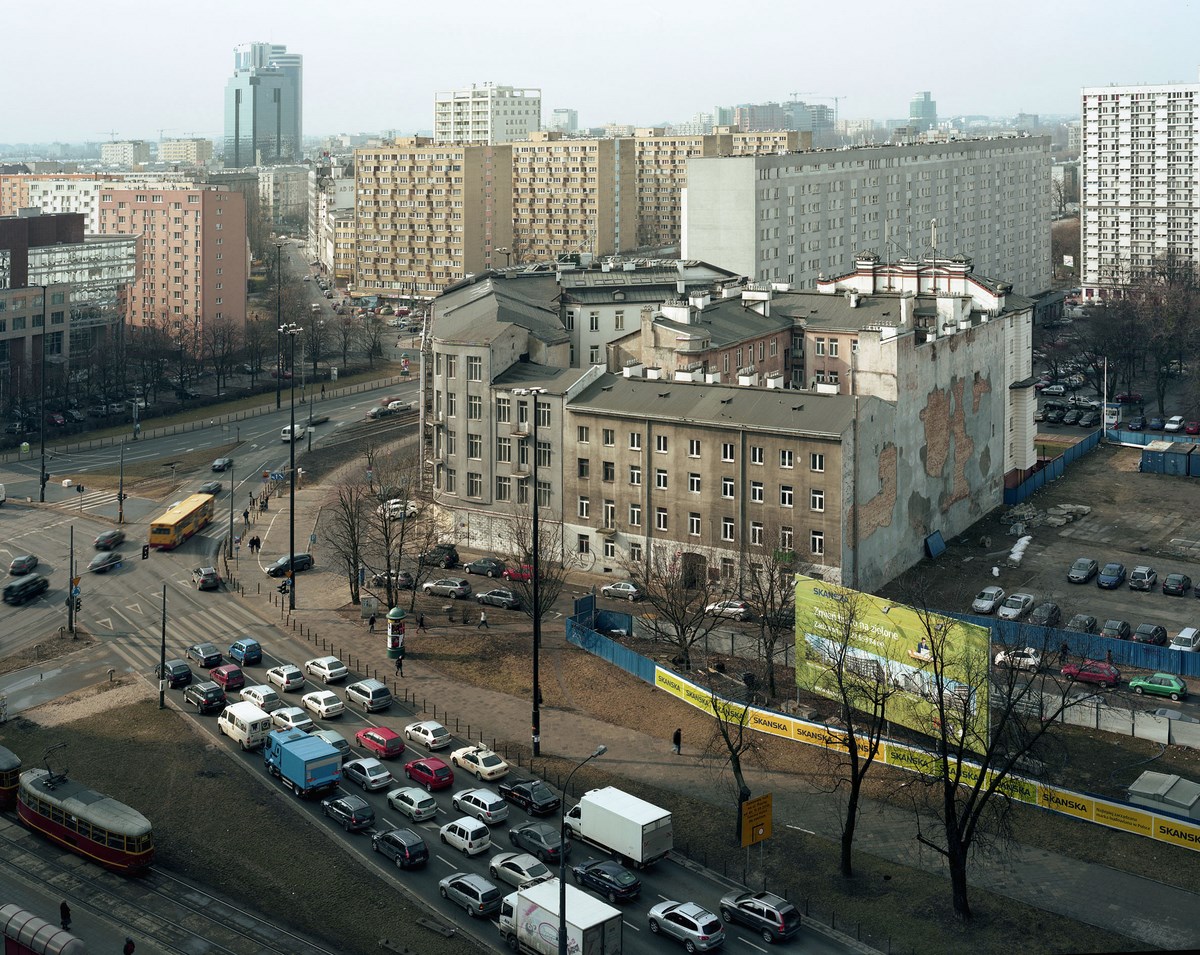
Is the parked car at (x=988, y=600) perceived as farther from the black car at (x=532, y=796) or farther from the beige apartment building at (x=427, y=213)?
the beige apartment building at (x=427, y=213)

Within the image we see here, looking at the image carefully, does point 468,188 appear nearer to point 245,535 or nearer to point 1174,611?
point 245,535

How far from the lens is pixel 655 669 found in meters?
54.5

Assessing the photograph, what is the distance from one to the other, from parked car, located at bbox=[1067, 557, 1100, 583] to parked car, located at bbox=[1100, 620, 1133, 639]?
7599mm

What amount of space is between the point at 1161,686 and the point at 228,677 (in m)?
36.2

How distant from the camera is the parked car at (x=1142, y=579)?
217 feet

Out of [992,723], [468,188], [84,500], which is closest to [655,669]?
[992,723]

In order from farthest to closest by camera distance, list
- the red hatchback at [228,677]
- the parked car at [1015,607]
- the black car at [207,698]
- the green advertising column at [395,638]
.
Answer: the parked car at [1015,607] → the green advertising column at [395,638] → the red hatchback at [228,677] → the black car at [207,698]

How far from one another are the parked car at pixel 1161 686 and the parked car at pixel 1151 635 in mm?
4831

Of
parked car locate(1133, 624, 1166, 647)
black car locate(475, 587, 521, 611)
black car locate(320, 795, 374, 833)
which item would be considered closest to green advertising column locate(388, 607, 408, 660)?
black car locate(475, 587, 521, 611)

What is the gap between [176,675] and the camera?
55500 mm

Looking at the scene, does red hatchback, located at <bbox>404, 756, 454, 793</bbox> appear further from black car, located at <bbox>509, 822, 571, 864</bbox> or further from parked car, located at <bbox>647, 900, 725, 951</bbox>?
parked car, located at <bbox>647, 900, 725, 951</bbox>

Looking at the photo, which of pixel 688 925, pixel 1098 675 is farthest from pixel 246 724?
pixel 1098 675

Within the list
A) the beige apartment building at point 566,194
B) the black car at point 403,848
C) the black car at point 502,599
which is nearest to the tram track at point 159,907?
the black car at point 403,848

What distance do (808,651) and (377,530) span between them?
92.1ft
